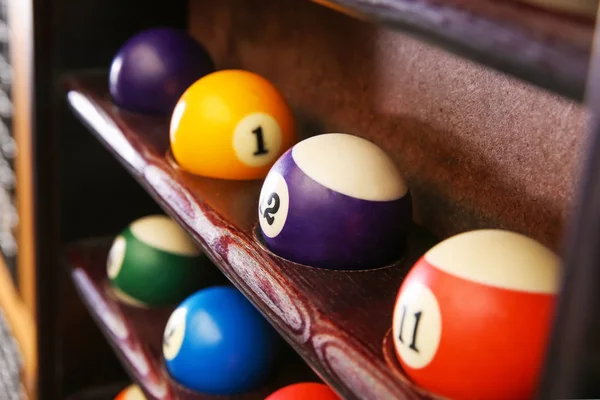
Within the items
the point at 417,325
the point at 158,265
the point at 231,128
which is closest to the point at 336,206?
the point at 417,325

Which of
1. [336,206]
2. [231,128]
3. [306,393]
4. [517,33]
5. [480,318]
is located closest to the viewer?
[517,33]

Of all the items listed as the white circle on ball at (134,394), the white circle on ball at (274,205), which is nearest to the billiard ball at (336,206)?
the white circle on ball at (274,205)

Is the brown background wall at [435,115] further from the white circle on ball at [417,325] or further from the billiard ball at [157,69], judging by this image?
the white circle on ball at [417,325]

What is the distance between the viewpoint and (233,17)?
1669mm

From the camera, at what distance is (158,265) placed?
1.48 m

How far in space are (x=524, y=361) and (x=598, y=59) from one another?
340 mm

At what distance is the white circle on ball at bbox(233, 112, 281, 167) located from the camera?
46.6 inches

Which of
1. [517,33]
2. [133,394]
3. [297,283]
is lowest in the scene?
[133,394]

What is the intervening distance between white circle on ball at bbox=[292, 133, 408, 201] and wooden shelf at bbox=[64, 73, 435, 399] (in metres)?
0.11

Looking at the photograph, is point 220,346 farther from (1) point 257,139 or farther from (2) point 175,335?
(1) point 257,139

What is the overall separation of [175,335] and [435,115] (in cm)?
55

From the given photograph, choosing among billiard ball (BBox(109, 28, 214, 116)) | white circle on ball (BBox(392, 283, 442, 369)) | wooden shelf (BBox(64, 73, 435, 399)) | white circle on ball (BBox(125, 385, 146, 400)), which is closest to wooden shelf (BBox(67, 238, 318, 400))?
white circle on ball (BBox(125, 385, 146, 400))

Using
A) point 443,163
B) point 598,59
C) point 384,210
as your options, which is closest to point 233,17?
point 443,163

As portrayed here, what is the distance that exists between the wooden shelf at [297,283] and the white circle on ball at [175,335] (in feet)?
0.61
